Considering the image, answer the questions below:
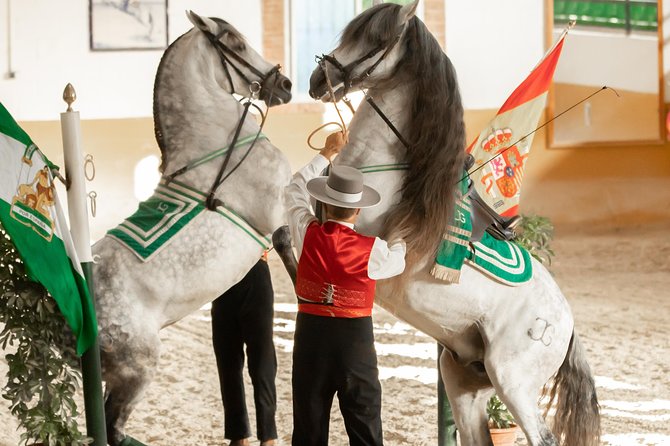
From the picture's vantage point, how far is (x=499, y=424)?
3.97m

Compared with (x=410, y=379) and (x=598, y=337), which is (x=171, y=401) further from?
(x=598, y=337)

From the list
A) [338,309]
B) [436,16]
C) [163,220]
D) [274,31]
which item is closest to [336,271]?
[338,309]

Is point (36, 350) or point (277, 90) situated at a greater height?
point (277, 90)

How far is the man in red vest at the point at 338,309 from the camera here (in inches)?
111

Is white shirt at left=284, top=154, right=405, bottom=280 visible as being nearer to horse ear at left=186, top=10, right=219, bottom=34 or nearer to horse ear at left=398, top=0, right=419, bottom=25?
horse ear at left=398, top=0, right=419, bottom=25

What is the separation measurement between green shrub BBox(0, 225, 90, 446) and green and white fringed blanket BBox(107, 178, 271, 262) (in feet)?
1.59

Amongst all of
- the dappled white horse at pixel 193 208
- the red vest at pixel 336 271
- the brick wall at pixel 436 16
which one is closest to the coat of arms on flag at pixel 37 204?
the dappled white horse at pixel 193 208

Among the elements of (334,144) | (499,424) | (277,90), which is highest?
(277,90)

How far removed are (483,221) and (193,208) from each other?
1069mm

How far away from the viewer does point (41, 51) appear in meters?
10.9

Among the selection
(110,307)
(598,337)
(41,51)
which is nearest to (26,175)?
(110,307)

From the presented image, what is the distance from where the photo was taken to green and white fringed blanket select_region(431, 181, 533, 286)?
2.97 m

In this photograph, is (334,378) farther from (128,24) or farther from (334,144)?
(128,24)

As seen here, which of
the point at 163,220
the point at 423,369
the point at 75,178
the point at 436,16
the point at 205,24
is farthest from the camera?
the point at 436,16
